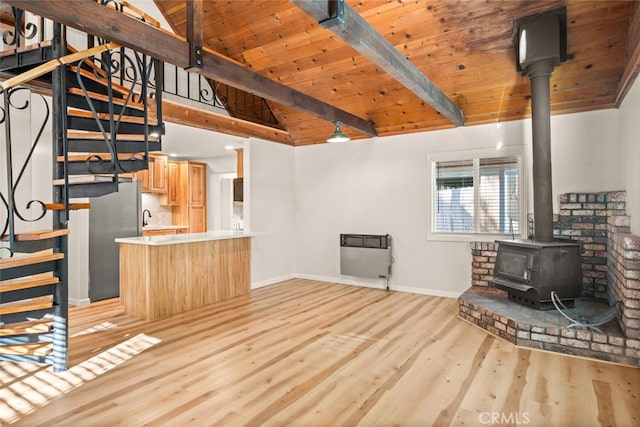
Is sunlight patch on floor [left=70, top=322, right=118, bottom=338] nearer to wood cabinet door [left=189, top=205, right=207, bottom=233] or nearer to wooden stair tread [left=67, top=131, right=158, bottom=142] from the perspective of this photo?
wooden stair tread [left=67, top=131, right=158, bottom=142]

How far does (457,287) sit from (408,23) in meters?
3.55

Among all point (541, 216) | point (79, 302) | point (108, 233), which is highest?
point (541, 216)

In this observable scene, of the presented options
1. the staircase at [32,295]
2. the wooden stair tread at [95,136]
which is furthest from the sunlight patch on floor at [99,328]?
the wooden stair tread at [95,136]

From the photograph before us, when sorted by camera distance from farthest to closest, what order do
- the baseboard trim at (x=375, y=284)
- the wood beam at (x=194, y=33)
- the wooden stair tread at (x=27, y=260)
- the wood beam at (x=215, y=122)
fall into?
1. the baseboard trim at (x=375, y=284)
2. the wood beam at (x=215, y=122)
3. the wood beam at (x=194, y=33)
4. the wooden stair tread at (x=27, y=260)

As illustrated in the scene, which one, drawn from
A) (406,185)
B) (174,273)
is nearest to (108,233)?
(174,273)

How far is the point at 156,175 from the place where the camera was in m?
7.66

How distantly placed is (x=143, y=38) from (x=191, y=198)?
5865 mm

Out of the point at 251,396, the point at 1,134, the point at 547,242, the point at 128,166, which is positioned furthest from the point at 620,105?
the point at 1,134

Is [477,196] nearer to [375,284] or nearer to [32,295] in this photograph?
[375,284]

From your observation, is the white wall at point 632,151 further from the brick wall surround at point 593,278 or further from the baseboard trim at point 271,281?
the baseboard trim at point 271,281

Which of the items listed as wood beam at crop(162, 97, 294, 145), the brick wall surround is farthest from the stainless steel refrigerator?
the brick wall surround

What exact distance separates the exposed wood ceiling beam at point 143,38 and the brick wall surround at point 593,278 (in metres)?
3.21

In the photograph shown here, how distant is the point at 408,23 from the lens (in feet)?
13.3

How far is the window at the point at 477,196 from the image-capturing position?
4.89 meters
